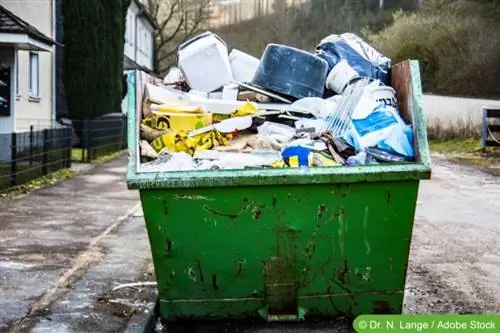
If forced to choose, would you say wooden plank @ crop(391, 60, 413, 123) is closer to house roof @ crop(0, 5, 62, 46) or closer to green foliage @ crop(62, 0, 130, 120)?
house roof @ crop(0, 5, 62, 46)

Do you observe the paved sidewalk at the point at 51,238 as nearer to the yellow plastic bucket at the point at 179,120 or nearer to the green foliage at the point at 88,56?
the yellow plastic bucket at the point at 179,120

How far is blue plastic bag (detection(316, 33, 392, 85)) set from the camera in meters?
6.23

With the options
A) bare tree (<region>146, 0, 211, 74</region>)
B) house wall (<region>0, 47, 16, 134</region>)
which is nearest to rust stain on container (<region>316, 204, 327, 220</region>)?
house wall (<region>0, 47, 16, 134</region>)

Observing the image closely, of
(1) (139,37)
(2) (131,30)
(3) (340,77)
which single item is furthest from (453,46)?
(3) (340,77)

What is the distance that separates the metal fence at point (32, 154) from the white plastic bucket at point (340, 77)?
8.26 m

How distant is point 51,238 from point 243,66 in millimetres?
3702

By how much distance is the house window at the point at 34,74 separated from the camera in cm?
2148

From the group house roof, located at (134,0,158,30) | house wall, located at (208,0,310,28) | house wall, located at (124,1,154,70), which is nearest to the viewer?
house wall, located at (124,1,154,70)

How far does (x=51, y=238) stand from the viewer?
9.04m

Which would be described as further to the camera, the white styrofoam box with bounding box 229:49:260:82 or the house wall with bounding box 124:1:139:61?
the house wall with bounding box 124:1:139:61

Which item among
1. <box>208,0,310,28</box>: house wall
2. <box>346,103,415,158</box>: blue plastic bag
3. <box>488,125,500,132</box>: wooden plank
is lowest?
<box>488,125,500,132</box>: wooden plank

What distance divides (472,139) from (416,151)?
2470 cm

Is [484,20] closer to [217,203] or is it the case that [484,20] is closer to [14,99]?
[14,99]

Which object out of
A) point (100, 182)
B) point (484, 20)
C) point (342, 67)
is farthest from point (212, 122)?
point (484, 20)
